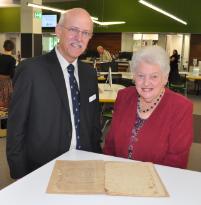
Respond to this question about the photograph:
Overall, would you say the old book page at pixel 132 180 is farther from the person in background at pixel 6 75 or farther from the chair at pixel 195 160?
the person in background at pixel 6 75

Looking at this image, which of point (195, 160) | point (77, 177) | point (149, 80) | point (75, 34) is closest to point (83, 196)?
point (77, 177)

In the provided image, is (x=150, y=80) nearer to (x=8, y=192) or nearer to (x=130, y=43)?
(x=8, y=192)

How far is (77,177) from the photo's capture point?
1.63m

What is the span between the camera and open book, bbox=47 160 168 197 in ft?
4.88

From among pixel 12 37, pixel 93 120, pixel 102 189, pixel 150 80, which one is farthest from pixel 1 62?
pixel 12 37

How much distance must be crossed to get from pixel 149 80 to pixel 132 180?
A: 0.72 meters

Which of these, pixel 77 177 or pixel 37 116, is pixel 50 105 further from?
pixel 77 177

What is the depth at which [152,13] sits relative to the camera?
1468cm

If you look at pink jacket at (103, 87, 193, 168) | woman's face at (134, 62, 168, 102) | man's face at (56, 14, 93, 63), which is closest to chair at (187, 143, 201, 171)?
pink jacket at (103, 87, 193, 168)

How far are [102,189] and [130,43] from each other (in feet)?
47.8

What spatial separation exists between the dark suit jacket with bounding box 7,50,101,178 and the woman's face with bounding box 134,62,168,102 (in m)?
0.45

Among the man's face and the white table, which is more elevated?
the man's face

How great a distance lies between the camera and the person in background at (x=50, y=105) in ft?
6.89

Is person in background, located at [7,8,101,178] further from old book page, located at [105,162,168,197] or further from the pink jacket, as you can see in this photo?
old book page, located at [105,162,168,197]
